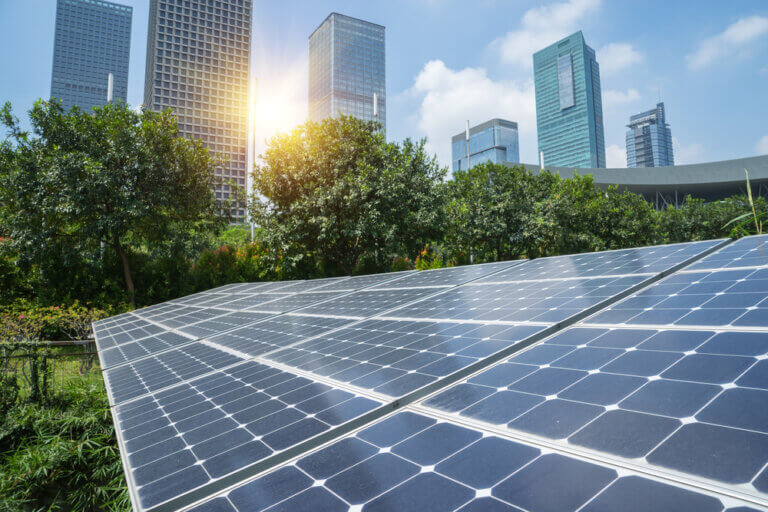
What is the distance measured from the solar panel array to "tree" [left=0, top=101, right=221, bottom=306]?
18290 millimetres

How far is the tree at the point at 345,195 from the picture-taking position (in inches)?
854

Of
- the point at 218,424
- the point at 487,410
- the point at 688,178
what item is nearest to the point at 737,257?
the point at 487,410

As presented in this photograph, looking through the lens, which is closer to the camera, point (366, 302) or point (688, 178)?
point (366, 302)

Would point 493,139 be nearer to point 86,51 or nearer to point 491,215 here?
point 491,215

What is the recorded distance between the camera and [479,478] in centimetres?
172

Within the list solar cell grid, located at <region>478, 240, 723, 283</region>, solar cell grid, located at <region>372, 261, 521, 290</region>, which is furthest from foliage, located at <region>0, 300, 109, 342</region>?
solar cell grid, located at <region>478, 240, 723, 283</region>

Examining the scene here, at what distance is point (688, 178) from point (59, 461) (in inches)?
3275

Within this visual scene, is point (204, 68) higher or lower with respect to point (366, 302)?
higher

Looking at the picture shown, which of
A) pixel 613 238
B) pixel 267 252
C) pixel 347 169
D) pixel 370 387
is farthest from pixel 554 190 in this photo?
pixel 370 387

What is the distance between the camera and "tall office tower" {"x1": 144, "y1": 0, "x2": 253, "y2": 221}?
114m

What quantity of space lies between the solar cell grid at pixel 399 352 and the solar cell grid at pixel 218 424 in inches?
12.9

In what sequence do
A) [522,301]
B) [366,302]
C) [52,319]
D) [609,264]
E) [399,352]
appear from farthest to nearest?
[52,319] → [366,302] → [609,264] → [522,301] → [399,352]

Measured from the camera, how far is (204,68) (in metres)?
121

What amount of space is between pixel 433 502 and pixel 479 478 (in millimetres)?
242
